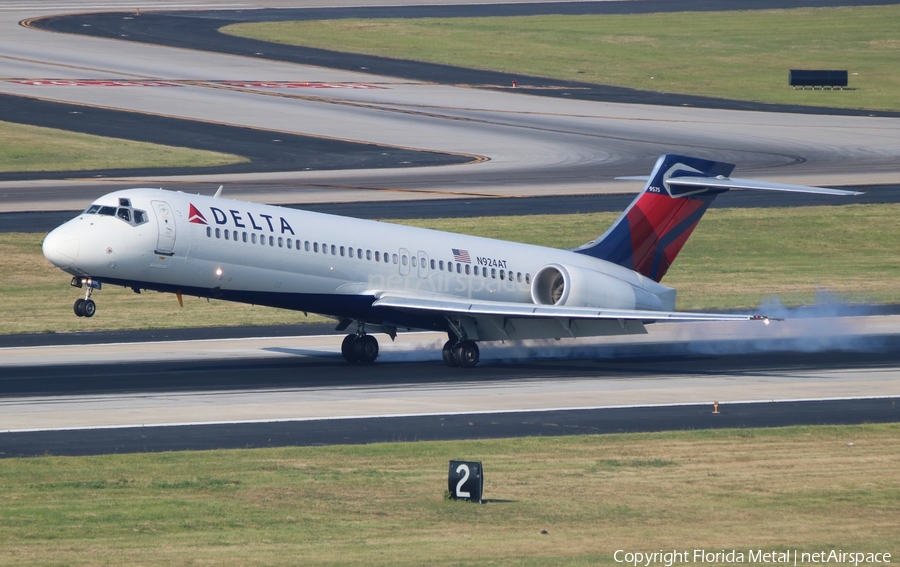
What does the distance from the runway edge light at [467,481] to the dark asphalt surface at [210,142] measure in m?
45.2

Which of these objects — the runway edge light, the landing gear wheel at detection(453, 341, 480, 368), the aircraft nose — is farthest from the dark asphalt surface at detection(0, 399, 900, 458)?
the landing gear wheel at detection(453, 341, 480, 368)

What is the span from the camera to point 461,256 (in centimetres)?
3500

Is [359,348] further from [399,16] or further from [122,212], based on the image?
[399,16]

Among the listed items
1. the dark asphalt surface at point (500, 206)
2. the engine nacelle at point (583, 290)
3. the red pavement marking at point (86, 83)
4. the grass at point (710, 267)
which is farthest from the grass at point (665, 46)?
the engine nacelle at point (583, 290)

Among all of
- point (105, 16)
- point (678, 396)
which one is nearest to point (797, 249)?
point (678, 396)

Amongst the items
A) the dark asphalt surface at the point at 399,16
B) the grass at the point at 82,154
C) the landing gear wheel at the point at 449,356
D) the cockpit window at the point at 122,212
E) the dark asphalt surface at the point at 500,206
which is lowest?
the landing gear wheel at the point at 449,356

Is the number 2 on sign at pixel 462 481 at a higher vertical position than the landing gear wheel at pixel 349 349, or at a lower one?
lower

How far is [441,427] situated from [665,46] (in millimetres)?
80948

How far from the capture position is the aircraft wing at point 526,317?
108ft

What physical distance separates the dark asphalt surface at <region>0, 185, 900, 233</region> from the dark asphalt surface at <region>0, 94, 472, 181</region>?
25.3ft

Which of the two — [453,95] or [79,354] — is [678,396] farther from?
[453,95]

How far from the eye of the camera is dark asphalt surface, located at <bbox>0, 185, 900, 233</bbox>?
171 feet

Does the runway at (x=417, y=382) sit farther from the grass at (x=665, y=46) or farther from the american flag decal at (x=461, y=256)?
the grass at (x=665, y=46)

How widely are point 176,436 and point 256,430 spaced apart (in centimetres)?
150
